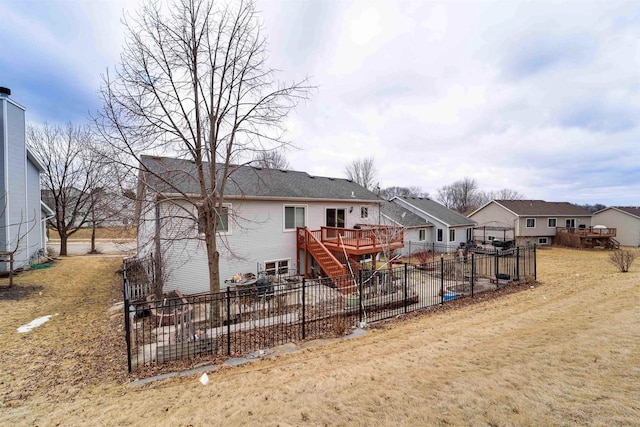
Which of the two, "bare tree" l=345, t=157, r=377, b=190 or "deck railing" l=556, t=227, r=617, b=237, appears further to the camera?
"bare tree" l=345, t=157, r=377, b=190

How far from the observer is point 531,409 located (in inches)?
144

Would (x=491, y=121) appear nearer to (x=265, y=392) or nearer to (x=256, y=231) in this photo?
(x=256, y=231)

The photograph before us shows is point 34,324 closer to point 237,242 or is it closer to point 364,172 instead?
point 237,242

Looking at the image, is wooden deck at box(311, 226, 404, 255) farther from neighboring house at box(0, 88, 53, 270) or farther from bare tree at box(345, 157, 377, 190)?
bare tree at box(345, 157, 377, 190)

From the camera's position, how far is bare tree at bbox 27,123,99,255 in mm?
21266

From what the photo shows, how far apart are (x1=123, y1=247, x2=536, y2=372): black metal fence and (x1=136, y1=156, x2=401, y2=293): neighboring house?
1420 mm

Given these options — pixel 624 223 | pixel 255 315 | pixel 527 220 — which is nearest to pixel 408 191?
pixel 527 220

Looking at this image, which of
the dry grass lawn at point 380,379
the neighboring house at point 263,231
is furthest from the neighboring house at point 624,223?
the neighboring house at point 263,231

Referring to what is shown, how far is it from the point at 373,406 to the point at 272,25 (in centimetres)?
1086

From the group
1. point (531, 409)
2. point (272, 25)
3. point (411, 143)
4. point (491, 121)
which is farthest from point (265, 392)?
point (411, 143)

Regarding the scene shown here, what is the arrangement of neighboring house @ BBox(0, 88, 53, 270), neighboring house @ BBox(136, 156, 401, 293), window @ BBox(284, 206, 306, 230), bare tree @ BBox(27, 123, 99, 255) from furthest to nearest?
bare tree @ BBox(27, 123, 99, 255)
window @ BBox(284, 206, 306, 230)
neighboring house @ BBox(0, 88, 53, 270)
neighboring house @ BBox(136, 156, 401, 293)

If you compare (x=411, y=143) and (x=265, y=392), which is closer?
(x=265, y=392)

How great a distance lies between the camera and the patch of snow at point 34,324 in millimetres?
7168

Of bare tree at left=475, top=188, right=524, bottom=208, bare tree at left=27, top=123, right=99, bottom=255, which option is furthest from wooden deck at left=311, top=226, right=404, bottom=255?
bare tree at left=475, top=188, right=524, bottom=208
